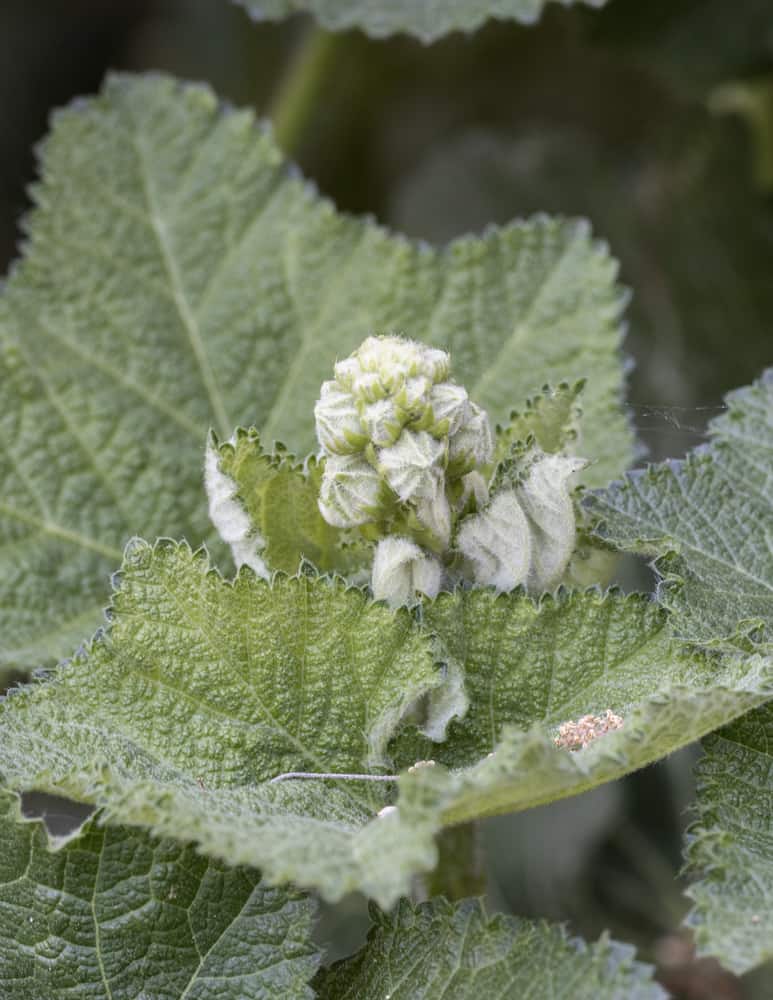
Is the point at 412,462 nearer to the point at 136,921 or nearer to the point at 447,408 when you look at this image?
the point at 447,408

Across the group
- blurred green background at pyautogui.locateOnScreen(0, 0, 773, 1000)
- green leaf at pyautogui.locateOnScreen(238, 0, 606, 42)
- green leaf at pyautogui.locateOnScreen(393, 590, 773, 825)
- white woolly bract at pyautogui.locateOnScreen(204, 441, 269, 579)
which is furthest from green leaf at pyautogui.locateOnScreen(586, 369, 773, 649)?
blurred green background at pyautogui.locateOnScreen(0, 0, 773, 1000)

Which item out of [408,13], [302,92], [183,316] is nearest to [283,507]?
[183,316]

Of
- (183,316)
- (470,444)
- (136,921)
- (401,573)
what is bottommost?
(136,921)

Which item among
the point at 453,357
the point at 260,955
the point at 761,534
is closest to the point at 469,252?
the point at 453,357

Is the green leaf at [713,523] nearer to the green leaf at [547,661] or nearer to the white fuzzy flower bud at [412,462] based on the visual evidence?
the green leaf at [547,661]

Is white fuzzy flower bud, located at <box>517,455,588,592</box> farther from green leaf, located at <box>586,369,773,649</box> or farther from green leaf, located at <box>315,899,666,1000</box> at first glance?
green leaf, located at <box>315,899,666,1000</box>

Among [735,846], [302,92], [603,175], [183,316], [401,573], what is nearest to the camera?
[735,846]

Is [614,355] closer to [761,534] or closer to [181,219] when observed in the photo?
[761,534]

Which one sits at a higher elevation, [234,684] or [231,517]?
[231,517]

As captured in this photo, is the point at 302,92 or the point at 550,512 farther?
the point at 302,92
